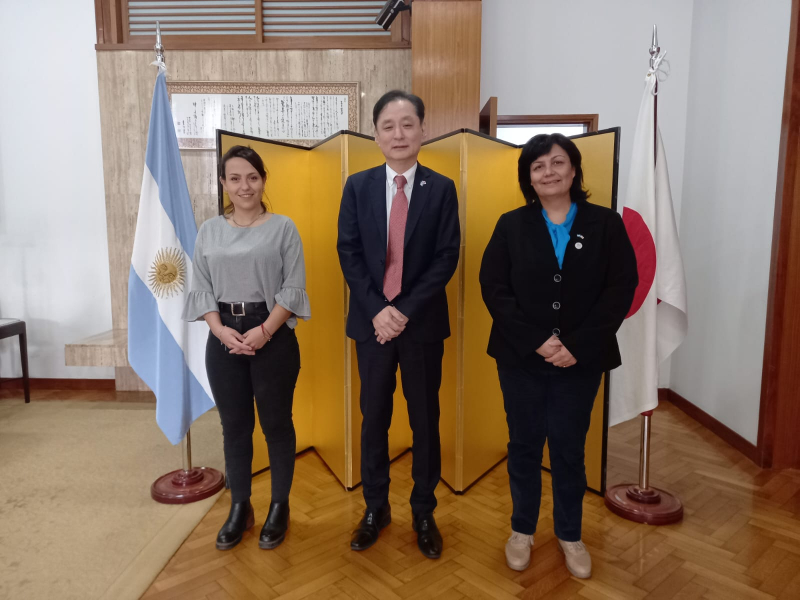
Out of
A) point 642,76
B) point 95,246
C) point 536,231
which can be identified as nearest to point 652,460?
point 536,231

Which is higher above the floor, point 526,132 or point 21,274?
point 526,132

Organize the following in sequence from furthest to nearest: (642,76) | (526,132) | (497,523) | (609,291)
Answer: (526,132)
(642,76)
(497,523)
(609,291)

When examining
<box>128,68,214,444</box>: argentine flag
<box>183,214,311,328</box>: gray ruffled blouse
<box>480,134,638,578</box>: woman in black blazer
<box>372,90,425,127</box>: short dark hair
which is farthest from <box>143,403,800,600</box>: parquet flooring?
<box>372,90,425,127</box>: short dark hair

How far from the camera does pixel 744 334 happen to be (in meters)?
3.04

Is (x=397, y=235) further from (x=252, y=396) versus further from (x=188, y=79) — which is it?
(x=188, y=79)

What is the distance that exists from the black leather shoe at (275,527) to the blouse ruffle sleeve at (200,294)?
2.69ft

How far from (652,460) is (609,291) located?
1.60 m

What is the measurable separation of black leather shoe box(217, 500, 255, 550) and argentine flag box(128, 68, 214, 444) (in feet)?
1.68

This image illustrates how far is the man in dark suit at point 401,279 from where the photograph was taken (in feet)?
6.33

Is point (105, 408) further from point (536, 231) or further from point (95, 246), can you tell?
point (536, 231)

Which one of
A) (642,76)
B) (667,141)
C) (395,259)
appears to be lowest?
(395,259)

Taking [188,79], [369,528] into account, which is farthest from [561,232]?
[188,79]

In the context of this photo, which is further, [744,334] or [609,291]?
[744,334]

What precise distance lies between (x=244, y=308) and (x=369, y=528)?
3.21 ft
